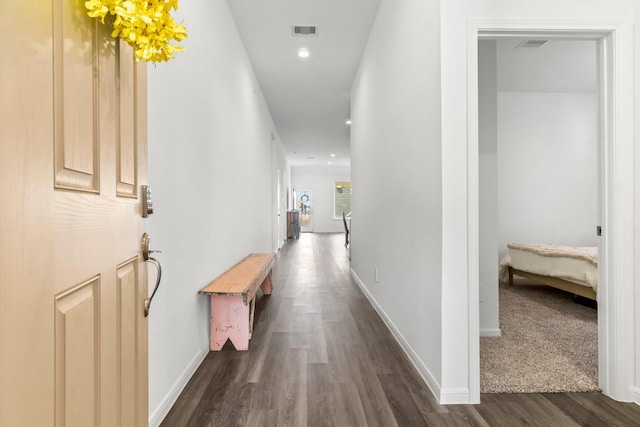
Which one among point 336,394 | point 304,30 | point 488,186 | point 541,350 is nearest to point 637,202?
point 488,186

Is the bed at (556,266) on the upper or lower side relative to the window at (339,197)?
lower

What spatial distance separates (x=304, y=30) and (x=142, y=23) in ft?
10.0

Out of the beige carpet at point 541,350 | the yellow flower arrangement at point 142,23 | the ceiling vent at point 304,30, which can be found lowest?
the beige carpet at point 541,350

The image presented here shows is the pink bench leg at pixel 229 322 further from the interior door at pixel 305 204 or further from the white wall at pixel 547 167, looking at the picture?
the interior door at pixel 305 204

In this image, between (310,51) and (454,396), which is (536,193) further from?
(454,396)

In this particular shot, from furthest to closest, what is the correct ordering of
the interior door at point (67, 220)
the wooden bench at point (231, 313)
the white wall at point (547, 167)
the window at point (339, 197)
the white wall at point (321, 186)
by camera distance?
the window at point (339, 197) < the white wall at point (321, 186) < the white wall at point (547, 167) < the wooden bench at point (231, 313) < the interior door at point (67, 220)

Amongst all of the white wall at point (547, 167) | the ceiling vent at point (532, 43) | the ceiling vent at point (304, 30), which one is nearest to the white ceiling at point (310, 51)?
the ceiling vent at point (304, 30)

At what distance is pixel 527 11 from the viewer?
1.85 metres

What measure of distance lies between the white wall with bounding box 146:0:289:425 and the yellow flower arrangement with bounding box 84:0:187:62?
703 millimetres

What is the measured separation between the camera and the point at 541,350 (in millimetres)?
2461

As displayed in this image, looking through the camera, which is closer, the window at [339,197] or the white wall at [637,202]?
the white wall at [637,202]

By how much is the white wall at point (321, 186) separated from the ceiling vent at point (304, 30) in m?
10.5

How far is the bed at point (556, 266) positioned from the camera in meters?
3.50

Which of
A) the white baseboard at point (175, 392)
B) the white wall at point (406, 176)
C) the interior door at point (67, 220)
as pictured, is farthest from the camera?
the white wall at point (406, 176)
